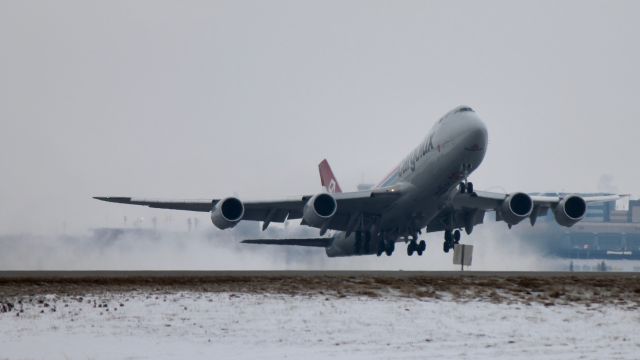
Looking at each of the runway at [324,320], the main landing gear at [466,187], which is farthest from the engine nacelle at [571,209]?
the runway at [324,320]

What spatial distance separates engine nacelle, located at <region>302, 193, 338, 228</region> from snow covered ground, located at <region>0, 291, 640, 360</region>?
16364 millimetres

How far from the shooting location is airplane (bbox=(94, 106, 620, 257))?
3928 centimetres

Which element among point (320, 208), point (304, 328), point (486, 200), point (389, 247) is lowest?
point (304, 328)

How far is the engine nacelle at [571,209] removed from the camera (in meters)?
45.1

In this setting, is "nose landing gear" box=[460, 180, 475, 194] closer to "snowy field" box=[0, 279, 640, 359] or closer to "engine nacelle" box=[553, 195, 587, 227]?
"engine nacelle" box=[553, 195, 587, 227]

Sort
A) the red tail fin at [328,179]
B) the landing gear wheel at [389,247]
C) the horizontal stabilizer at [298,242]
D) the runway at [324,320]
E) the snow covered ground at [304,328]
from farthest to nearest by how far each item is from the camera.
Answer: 1. the red tail fin at [328,179]
2. the horizontal stabilizer at [298,242]
3. the landing gear wheel at [389,247]
4. the runway at [324,320]
5. the snow covered ground at [304,328]

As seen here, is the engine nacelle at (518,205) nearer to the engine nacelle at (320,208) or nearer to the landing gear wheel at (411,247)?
the landing gear wheel at (411,247)

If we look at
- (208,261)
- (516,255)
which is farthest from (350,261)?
(516,255)

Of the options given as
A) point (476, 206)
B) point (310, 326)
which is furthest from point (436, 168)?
point (310, 326)

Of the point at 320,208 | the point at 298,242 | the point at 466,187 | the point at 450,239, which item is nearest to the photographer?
the point at 466,187

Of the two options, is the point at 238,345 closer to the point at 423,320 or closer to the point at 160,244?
the point at 423,320

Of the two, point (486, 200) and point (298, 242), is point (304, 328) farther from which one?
point (298, 242)

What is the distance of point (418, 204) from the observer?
1661 inches

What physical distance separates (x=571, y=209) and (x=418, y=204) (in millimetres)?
7991
